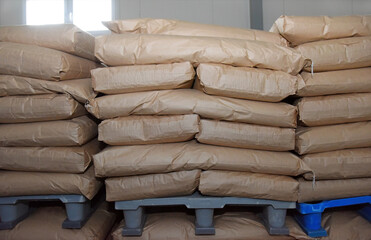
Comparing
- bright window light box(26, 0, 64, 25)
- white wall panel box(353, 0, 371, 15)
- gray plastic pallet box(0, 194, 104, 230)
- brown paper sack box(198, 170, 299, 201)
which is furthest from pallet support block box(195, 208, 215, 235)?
white wall panel box(353, 0, 371, 15)

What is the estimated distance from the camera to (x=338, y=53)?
1.33 m

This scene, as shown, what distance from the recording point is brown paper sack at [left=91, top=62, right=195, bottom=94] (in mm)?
1232

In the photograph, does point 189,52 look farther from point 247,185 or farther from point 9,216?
point 9,216

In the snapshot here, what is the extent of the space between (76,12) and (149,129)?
2494 millimetres

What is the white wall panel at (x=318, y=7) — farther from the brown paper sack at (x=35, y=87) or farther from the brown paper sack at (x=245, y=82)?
the brown paper sack at (x=35, y=87)

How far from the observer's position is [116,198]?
127cm

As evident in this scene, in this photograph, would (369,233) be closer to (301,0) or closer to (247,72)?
(247,72)

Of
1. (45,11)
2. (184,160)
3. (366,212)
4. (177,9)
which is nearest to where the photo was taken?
(184,160)

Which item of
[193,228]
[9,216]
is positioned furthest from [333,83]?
[9,216]

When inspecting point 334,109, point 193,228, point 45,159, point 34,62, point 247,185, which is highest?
point 34,62

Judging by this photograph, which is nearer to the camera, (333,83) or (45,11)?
(333,83)

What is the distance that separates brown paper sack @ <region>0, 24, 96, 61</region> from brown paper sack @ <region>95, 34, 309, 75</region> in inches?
6.1

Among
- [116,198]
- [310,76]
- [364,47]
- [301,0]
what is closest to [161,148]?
[116,198]

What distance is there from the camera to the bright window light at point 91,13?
3.06 meters
